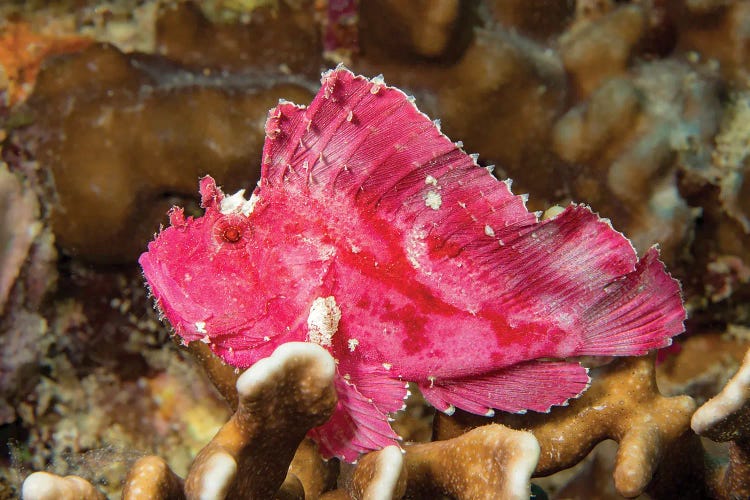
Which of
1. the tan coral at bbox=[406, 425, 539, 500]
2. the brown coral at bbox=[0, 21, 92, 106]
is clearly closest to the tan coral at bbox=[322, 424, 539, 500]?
the tan coral at bbox=[406, 425, 539, 500]

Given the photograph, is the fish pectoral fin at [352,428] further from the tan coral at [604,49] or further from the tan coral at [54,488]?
the tan coral at [604,49]

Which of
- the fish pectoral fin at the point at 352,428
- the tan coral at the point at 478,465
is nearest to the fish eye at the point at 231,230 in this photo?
the fish pectoral fin at the point at 352,428

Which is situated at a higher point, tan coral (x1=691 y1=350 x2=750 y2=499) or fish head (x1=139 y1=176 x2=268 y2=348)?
tan coral (x1=691 y1=350 x2=750 y2=499)

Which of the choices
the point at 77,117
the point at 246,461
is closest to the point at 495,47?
the point at 77,117

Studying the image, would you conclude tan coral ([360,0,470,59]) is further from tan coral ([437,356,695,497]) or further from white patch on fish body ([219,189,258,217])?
tan coral ([437,356,695,497])

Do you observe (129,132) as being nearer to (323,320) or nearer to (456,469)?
(323,320)

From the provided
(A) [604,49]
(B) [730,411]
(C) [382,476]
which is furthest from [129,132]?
(B) [730,411]

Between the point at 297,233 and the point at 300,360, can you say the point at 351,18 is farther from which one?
the point at 300,360
